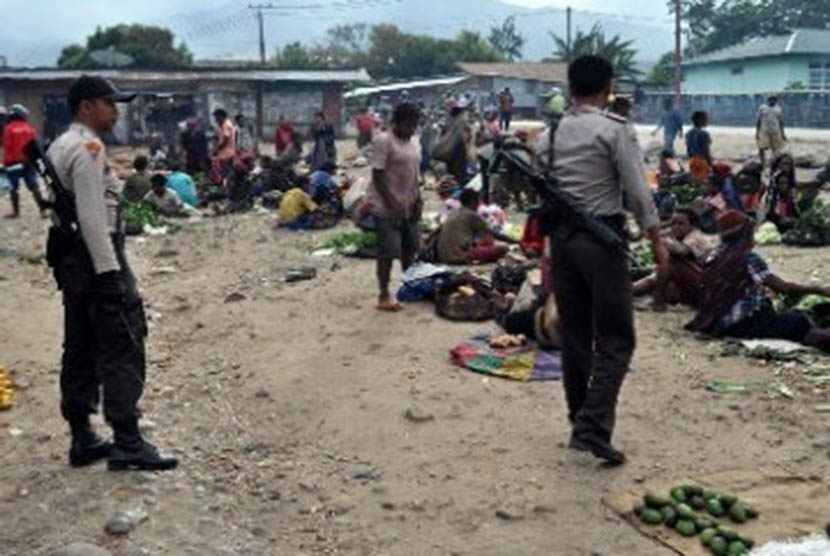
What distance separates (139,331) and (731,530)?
8.53ft

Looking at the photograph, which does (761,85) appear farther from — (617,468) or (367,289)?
(617,468)

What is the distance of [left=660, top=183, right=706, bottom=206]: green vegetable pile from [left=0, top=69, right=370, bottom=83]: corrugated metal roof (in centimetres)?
2187

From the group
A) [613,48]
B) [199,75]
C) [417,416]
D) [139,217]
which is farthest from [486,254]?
[613,48]

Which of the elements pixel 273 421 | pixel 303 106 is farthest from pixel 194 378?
pixel 303 106

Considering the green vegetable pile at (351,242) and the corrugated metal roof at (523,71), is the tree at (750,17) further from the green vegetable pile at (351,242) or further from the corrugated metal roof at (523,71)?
the green vegetable pile at (351,242)

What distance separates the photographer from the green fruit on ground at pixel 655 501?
3.89m

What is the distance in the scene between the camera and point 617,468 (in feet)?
14.5

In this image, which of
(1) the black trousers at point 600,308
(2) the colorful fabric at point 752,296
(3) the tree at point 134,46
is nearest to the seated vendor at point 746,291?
(2) the colorful fabric at point 752,296

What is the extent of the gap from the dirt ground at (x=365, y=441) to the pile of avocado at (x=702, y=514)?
0.14 meters

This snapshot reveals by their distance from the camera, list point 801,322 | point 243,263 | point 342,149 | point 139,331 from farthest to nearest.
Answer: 1. point 342,149
2. point 243,263
3. point 801,322
4. point 139,331

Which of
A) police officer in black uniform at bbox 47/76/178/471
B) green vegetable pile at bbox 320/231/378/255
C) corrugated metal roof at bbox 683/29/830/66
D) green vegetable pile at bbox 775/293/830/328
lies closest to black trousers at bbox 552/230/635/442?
police officer in black uniform at bbox 47/76/178/471

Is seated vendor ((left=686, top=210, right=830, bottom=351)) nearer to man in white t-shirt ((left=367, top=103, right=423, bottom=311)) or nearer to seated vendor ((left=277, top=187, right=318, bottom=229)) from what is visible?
man in white t-shirt ((left=367, top=103, right=423, bottom=311))

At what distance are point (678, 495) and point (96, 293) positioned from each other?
8.43ft

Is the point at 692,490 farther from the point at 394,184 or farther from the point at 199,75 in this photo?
the point at 199,75
